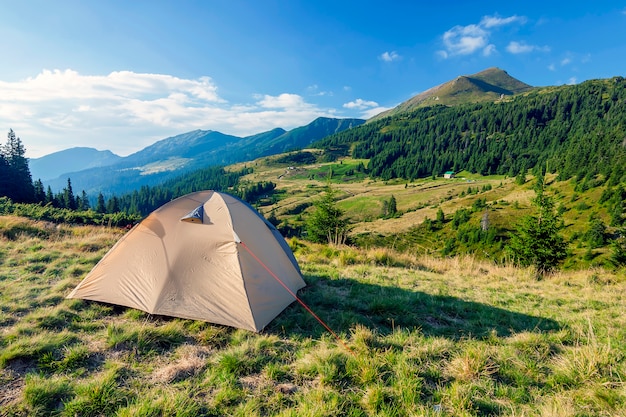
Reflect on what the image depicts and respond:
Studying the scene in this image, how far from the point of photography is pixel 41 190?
75938 mm

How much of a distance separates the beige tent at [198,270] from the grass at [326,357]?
30 cm

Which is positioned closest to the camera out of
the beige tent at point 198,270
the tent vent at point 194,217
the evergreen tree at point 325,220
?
the beige tent at point 198,270

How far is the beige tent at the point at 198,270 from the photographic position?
20.4 ft

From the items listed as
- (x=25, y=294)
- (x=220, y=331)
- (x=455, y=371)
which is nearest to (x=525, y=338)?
(x=455, y=371)

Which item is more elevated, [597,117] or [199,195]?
[597,117]

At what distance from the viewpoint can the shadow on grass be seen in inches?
245

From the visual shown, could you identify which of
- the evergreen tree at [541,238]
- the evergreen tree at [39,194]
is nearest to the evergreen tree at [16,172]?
the evergreen tree at [39,194]

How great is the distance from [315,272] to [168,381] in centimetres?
633

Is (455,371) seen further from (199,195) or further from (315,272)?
(199,195)

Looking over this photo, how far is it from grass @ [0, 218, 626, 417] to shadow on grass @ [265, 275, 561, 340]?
45mm

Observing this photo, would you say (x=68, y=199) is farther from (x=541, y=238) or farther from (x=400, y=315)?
(x=541, y=238)

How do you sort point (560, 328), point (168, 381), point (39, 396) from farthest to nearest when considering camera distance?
1. point (560, 328)
2. point (168, 381)
3. point (39, 396)

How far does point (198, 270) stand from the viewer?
6.59 meters

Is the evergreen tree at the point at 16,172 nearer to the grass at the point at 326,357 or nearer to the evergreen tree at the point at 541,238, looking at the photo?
the grass at the point at 326,357
